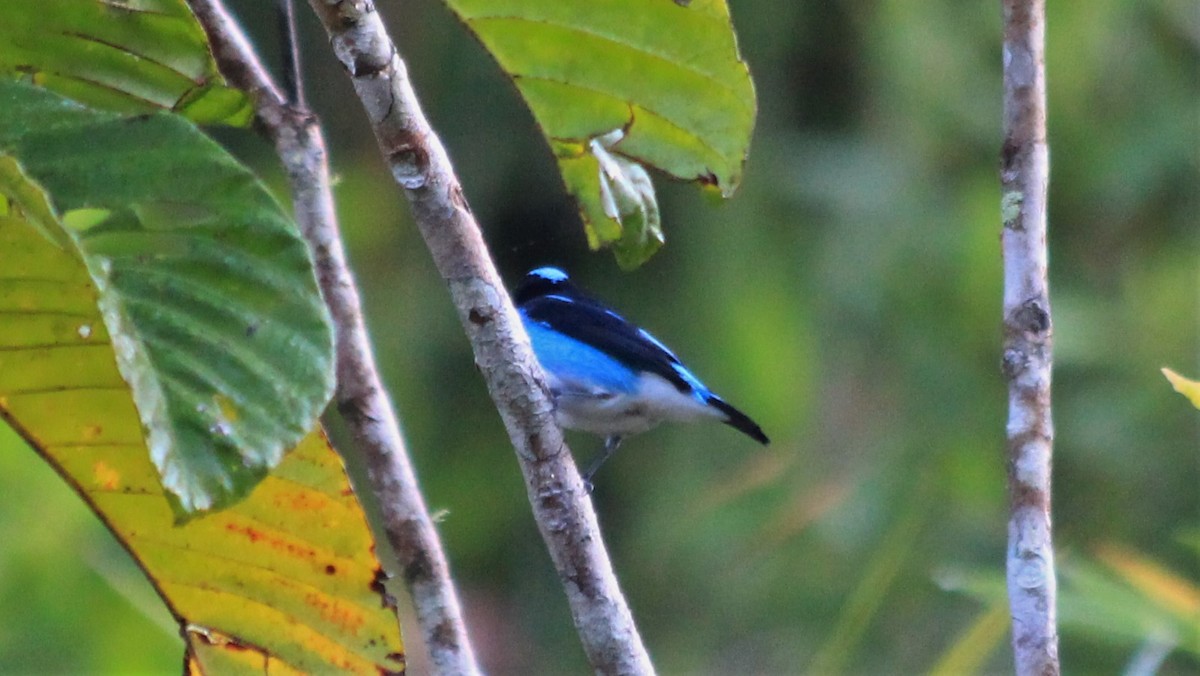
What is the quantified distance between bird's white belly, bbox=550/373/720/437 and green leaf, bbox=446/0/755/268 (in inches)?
58.4

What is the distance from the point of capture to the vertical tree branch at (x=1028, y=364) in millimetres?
1586

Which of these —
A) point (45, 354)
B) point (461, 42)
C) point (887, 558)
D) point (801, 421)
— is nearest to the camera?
point (45, 354)

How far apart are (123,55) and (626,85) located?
60 cm

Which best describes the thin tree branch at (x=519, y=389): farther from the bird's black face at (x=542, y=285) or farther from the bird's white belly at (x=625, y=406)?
the bird's black face at (x=542, y=285)

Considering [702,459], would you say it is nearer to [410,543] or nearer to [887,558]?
[887,558]

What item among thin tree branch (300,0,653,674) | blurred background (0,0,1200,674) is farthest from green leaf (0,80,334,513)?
blurred background (0,0,1200,674)

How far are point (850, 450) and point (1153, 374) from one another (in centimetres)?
115

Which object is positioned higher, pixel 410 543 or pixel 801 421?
pixel 410 543

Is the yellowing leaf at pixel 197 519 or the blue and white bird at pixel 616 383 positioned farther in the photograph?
the blue and white bird at pixel 616 383

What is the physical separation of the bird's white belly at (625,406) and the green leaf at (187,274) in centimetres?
198

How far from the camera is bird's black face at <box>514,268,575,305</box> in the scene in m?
3.86

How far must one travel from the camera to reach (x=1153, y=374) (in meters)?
5.29

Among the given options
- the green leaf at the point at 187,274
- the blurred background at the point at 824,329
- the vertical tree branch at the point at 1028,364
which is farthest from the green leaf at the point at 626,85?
the blurred background at the point at 824,329

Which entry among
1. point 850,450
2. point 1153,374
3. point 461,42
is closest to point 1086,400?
point 1153,374
